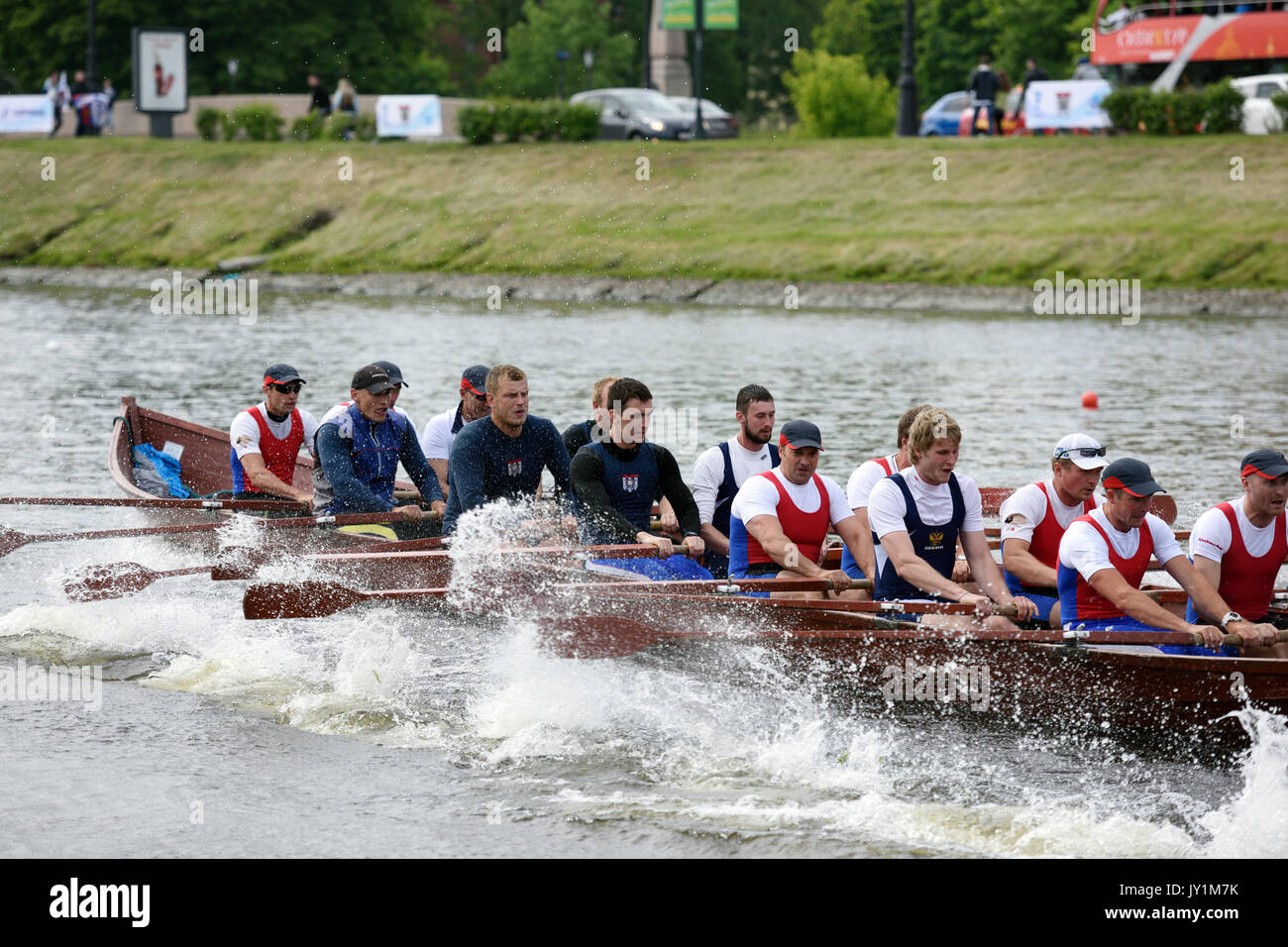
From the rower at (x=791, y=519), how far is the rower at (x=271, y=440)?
12.2ft

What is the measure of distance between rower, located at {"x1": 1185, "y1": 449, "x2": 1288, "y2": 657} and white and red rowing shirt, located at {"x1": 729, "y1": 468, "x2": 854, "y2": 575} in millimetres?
1966

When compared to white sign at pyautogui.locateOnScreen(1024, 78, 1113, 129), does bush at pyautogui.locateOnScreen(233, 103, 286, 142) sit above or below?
above

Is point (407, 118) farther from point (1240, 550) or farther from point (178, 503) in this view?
point (1240, 550)

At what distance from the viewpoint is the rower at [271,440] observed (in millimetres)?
11930

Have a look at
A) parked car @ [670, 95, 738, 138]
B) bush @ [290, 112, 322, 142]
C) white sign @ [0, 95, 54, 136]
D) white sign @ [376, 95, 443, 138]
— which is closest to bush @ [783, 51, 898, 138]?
parked car @ [670, 95, 738, 138]

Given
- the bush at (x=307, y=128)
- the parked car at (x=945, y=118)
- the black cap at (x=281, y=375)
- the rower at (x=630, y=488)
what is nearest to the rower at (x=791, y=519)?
the rower at (x=630, y=488)

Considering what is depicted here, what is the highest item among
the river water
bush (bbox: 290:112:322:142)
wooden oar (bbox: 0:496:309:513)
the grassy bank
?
bush (bbox: 290:112:322:142)

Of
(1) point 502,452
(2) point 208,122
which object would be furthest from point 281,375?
(2) point 208,122

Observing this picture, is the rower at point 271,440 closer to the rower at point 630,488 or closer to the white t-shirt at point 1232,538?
the rower at point 630,488

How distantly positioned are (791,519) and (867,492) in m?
0.64

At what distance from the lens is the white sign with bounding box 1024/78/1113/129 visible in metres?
37.8

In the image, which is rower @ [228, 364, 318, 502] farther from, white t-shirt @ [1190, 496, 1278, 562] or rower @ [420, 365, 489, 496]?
white t-shirt @ [1190, 496, 1278, 562]

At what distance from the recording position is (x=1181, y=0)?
4059cm
